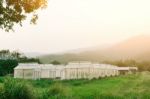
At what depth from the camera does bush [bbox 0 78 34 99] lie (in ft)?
96.3

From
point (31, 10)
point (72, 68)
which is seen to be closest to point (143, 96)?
point (31, 10)

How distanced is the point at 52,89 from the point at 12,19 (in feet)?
32.9

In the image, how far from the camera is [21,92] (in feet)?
97.0

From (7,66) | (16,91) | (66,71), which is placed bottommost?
(16,91)

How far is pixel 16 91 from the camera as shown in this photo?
96.9ft

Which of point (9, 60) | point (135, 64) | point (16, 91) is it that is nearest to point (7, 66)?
point (9, 60)

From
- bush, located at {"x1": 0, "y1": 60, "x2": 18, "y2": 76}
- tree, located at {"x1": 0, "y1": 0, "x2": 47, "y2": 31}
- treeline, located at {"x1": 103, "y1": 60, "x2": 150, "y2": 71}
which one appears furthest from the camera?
treeline, located at {"x1": 103, "y1": 60, "x2": 150, "y2": 71}

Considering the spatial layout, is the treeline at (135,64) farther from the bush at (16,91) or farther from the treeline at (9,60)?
the bush at (16,91)

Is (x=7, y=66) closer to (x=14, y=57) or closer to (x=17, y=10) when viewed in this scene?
(x=14, y=57)

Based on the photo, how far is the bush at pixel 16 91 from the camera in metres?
29.4

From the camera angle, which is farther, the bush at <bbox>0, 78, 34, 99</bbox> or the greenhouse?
the greenhouse

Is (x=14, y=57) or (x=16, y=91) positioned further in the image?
(x=14, y=57)

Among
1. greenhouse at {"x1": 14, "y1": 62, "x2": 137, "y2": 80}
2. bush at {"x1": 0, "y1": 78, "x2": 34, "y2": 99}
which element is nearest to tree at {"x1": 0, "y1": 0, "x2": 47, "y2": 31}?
bush at {"x1": 0, "y1": 78, "x2": 34, "y2": 99}

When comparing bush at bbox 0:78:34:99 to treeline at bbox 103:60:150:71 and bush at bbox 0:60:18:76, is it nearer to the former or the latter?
bush at bbox 0:60:18:76
